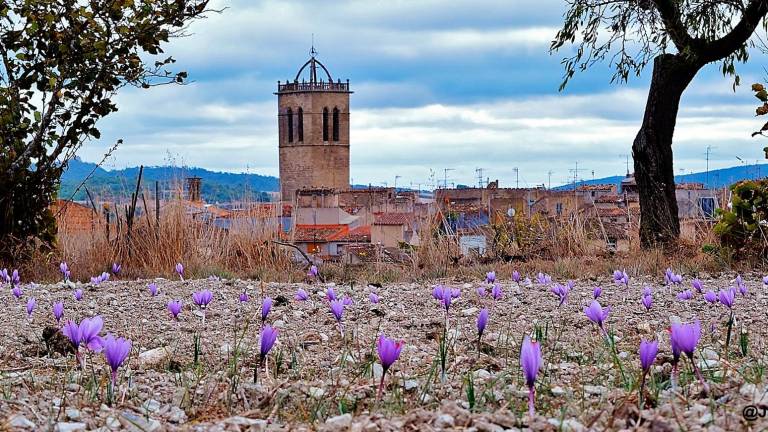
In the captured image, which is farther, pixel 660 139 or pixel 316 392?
pixel 660 139

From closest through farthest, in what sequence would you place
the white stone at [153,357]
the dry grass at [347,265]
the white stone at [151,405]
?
the white stone at [151,405] → the white stone at [153,357] → the dry grass at [347,265]

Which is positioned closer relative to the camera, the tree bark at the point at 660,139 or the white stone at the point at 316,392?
the white stone at the point at 316,392

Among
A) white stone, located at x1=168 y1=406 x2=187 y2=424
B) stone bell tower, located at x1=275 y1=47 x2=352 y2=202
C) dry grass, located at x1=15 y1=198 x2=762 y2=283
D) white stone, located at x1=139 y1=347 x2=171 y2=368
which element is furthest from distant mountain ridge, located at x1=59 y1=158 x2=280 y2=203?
stone bell tower, located at x1=275 y1=47 x2=352 y2=202

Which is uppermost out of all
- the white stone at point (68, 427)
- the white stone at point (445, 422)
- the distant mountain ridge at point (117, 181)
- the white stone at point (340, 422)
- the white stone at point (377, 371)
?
the distant mountain ridge at point (117, 181)

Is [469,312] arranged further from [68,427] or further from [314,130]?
[314,130]

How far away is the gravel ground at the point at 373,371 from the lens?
206cm

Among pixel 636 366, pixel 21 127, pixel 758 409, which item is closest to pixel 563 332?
pixel 636 366

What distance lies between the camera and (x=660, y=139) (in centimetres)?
1008

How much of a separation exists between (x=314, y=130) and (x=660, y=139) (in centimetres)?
8591

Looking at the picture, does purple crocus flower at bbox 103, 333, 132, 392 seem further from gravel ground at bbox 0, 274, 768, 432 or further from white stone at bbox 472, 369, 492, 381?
white stone at bbox 472, 369, 492, 381

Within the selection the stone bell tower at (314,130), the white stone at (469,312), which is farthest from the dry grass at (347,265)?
the stone bell tower at (314,130)

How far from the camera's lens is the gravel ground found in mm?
2057

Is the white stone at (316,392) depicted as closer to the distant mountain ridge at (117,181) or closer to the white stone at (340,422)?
the white stone at (340,422)

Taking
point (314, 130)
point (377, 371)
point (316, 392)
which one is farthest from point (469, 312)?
point (314, 130)
